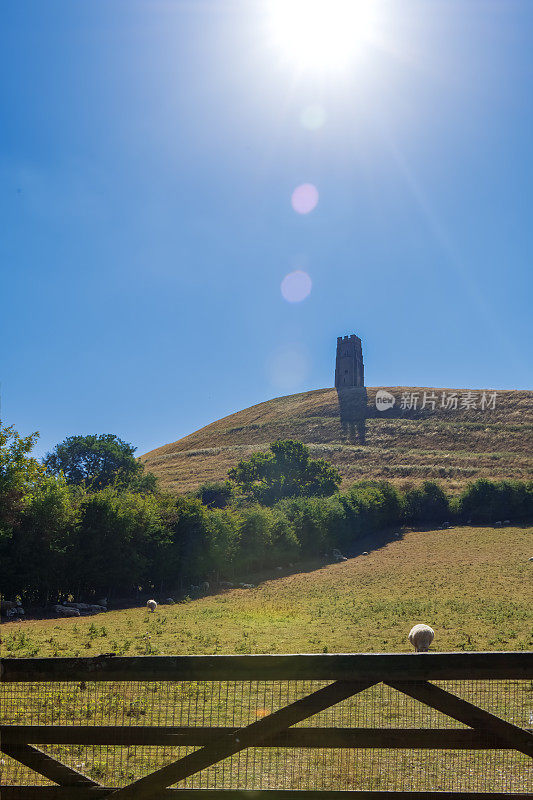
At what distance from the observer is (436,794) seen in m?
4.96

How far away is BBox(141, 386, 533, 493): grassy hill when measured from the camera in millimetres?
105688

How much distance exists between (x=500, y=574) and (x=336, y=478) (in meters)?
43.2

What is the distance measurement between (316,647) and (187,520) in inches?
1116

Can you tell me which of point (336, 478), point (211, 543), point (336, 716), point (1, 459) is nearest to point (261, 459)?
point (336, 478)

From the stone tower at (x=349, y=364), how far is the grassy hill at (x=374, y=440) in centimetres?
803

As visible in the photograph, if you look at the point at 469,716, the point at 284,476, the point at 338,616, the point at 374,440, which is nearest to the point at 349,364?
the point at 374,440

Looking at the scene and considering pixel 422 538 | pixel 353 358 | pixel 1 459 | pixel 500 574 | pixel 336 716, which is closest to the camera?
pixel 336 716

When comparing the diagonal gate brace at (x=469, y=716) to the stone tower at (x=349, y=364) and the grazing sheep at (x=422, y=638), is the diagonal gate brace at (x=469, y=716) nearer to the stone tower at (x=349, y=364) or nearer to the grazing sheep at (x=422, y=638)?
the grazing sheep at (x=422, y=638)

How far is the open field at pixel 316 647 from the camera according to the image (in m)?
8.07

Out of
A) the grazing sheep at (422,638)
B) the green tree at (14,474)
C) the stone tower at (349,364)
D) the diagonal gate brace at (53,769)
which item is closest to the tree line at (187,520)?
the green tree at (14,474)

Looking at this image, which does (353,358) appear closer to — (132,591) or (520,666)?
(132,591)

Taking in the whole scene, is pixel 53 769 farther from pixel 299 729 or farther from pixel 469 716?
pixel 469 716

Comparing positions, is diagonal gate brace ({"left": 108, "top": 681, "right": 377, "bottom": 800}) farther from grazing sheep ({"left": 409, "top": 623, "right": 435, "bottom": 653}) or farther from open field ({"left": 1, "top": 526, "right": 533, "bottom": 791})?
grazing sheep ({"left": 409, "top": 623, "right": 435, "bottom": 653})

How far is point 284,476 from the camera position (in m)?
88.2
